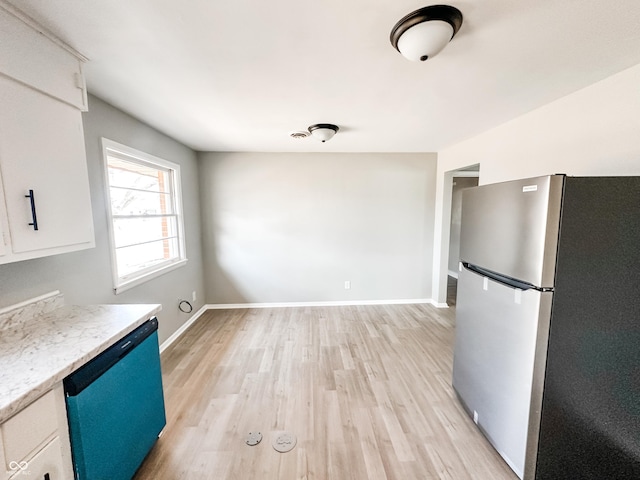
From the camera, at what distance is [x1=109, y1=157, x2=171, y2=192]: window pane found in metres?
2.23

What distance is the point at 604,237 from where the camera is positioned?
1158mm

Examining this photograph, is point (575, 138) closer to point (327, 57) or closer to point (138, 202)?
point (327, 57)

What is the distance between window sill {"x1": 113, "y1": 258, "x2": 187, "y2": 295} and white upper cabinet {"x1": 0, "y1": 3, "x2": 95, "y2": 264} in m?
0.80

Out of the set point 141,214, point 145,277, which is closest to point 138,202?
point 141,214

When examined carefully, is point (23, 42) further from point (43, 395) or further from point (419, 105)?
point (419, 105)

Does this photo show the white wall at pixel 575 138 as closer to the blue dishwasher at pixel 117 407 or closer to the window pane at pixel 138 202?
the blue dishwasher at pixel 117 407

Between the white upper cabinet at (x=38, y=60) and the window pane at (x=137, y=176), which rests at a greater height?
the white upper cabinet at (x=38, y=60)

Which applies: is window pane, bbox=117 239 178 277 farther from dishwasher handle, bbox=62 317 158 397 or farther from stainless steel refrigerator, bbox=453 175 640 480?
stainless steel refrigerator, bbox=453 175 640 480

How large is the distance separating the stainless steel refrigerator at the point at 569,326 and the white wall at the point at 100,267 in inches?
101

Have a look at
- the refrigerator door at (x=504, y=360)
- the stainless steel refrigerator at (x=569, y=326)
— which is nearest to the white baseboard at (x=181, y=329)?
the refrigerator door at (x=504, y=360)

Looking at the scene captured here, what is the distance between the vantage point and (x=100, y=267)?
6.46ft

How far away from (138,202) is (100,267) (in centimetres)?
87

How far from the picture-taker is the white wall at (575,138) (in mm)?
1495

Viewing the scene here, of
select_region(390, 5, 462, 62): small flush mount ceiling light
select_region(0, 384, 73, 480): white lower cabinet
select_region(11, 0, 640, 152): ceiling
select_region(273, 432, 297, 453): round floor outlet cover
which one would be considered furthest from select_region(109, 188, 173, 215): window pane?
select_region(390, 5, 462, 62): small flush mount ceiling light
